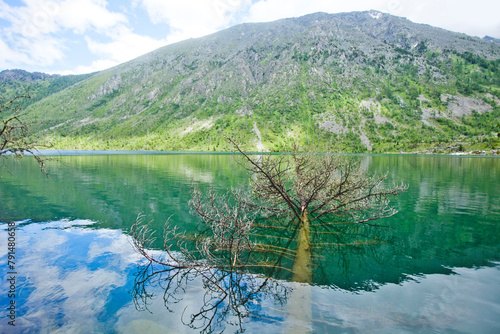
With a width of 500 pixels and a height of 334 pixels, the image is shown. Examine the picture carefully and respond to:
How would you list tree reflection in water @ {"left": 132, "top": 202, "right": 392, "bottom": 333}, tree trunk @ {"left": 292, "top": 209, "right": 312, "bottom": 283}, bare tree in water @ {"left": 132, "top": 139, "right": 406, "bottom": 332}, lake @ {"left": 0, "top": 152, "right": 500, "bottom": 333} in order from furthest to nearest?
tree trunk @ {"left": 292, "top": 209, "right": 312, "bottom": 283}
bare tree in water @ {"left": 132, "top": 139, "right": 406, "bottom": 332}
tree reflection in water @ {"left": 132, "top": 202, "right": 392, "bottom": 333}
lake @ {"left": 0, "top": 152, "right": 500, "bottom": 333}

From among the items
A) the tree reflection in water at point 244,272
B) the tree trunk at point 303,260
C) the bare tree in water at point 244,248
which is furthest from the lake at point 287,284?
the tree trunk at point 303,260

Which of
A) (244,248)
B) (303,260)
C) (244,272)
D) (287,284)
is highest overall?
(244,272)

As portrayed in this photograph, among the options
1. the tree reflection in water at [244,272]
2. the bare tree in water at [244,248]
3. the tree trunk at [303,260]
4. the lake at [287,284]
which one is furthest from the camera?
the tree trunk at [303,260]

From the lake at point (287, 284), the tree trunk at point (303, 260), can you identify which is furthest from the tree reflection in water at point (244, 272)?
the lake at point (287, 284)

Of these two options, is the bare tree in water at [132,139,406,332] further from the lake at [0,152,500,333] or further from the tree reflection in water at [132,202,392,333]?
the lake at [0,152,500,333]

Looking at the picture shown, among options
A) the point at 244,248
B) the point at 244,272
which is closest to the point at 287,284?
the point at 244,248

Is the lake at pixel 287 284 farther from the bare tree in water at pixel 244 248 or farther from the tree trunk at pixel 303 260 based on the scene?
the tree trunk at pixel 303 260

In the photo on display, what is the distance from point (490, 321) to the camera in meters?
9.38

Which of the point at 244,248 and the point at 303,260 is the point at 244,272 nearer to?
the point at 244,248

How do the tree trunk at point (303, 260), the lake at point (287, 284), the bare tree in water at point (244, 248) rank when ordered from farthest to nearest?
the tree trunk at point (303, 260)
the bare tree in water at point (244, 248)
the lake at point (287, 284)

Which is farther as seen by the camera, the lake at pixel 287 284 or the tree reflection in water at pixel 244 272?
the tree reflection in water at pixel 244 272

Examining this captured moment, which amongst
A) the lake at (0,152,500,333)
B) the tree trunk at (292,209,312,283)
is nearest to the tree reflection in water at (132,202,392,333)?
the tree trunk at (292,209,312,283)

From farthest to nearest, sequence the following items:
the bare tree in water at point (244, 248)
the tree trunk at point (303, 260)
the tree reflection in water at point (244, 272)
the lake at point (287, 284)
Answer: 1. the tree trunk at point (303, 260)
2. the bare tree in water at point (244, 248)
3. the tree reflection in water at point (244, 272)
4. the lake at point (287, 284)

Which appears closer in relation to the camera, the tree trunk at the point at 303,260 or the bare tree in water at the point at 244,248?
the bare tree in water at the point at 244,248
